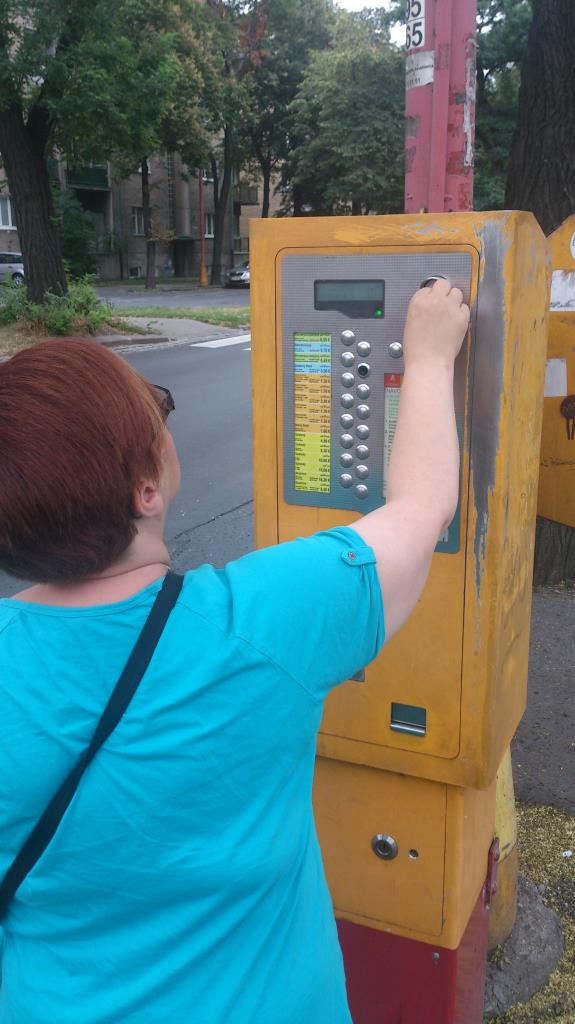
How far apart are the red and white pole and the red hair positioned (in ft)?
4.16

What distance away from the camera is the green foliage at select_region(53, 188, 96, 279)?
104 feet

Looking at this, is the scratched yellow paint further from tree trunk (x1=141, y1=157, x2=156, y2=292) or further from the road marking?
tree trunk (x1=141, y1=157, x2=156, y2=292)

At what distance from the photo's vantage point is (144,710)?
976 millimetres

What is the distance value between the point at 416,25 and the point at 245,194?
43.1 meters

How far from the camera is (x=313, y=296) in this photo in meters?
1.60

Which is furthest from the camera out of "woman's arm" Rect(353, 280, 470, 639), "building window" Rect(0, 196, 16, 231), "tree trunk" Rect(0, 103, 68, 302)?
"building window" Rect(0, 196, 16, 231)

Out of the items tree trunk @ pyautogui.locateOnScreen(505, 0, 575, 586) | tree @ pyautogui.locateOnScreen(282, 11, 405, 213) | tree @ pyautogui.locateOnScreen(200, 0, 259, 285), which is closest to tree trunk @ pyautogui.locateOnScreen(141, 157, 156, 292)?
tree @ pyautogui.locateOnScreen(200, 0, 259, 285)

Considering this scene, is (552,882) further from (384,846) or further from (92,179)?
(92,179)

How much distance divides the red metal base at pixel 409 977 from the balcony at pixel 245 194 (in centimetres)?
4038

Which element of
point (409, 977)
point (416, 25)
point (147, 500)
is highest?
point (416, 25)

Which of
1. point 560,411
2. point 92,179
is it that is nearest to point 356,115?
point 92,179

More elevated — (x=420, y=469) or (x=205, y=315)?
(x=420, y=469)

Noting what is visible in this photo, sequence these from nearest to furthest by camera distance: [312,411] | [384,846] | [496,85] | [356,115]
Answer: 1. [312,411]
2. [384,846]
3. [496,85]
4. [356,115]

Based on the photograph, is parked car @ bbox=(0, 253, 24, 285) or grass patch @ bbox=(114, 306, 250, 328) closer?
grass patch @ bbox=(114, 306, 250, 328)
